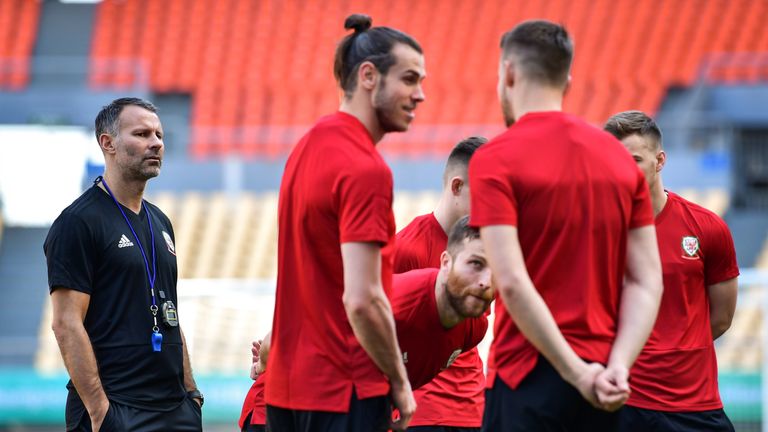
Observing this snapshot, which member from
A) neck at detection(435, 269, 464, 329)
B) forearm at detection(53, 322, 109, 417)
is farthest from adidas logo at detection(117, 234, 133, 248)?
neck at detection(435, 269, 464, 329)

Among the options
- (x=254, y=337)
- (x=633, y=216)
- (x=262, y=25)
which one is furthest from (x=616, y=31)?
(x=633, y=216)

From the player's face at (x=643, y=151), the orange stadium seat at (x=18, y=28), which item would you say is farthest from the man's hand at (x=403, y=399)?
the orange stadium seat at (x=18, y=28)

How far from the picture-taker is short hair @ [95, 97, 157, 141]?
184 inches

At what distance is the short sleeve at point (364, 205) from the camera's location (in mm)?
3225

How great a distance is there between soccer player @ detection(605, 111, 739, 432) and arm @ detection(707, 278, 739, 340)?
0.04 meters

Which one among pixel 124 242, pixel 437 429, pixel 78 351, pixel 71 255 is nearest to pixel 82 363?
pixel 78 351

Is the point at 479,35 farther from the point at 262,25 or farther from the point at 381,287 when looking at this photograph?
the point at 381,287

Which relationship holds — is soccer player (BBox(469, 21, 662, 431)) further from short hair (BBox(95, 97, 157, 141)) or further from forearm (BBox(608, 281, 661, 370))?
short hair (BBox(95, 97, 157, 141))

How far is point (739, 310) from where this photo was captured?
31.0ft

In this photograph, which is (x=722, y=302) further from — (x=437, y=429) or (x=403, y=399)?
(x=403, y=399)

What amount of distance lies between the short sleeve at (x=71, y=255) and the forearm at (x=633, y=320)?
2.20 meters

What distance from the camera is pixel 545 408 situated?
316 cm

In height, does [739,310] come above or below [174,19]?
below

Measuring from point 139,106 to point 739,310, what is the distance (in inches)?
251
